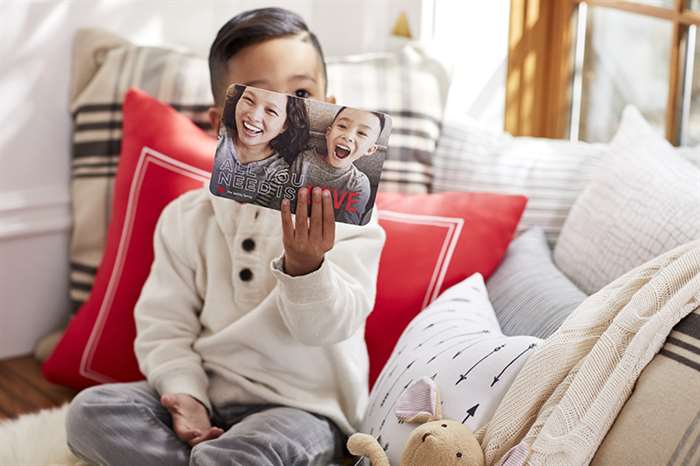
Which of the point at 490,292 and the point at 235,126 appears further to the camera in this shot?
the point at 490,292

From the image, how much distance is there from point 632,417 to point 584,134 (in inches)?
48.0

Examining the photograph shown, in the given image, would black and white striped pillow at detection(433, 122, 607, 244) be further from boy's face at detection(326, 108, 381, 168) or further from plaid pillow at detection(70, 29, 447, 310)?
boy's face at detection(326, 108, 381, 168)

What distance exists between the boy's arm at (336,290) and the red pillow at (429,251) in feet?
0.47

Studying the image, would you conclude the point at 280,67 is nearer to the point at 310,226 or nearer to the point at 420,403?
the point at 310,226

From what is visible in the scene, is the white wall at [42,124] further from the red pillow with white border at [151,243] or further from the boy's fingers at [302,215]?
the boy's fingers at [302,215]

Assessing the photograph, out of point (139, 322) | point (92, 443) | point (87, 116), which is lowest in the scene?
point (92, 443)

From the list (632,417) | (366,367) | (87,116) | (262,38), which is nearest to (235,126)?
(262,38)

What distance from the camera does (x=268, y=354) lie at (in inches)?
57.1

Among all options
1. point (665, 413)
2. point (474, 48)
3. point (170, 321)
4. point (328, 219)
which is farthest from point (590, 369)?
point (474, 48)

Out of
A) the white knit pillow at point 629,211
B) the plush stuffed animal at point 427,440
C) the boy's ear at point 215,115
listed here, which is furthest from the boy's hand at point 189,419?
the white knit pillow at point 629,211

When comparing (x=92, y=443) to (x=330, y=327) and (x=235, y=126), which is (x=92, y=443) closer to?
(x=330, y=327)

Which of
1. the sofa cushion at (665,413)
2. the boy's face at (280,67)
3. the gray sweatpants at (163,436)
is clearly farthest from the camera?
the boy's face at (280,67)

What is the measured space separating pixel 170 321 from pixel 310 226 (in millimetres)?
386

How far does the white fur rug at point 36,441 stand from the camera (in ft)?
4.83
